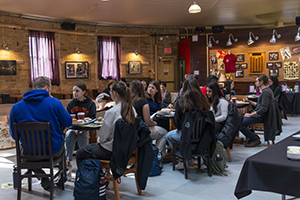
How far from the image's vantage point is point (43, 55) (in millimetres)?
12164

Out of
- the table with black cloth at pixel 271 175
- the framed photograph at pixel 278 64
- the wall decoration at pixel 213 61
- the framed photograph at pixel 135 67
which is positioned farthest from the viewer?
the framed photograph at pixel 135 67

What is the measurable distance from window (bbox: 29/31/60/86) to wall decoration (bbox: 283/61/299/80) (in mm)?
9346

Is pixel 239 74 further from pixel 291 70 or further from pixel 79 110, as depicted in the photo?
pixel 79 110

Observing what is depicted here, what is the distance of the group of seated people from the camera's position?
10.3 ft

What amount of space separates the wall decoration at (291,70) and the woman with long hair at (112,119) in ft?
31.8

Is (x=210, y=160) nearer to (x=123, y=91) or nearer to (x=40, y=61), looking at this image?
(x=123, y=91)

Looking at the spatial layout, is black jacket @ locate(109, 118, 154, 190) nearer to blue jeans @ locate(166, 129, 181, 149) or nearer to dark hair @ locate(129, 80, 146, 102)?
blue jeans @ locate(166, 129, 181, 149)

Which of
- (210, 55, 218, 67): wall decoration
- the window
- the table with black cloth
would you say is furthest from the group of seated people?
the window

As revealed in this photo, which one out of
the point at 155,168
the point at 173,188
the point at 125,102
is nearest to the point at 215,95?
the point at 155,168

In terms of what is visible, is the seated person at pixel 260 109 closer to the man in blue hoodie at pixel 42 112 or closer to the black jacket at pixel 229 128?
the black jacket at pixel 229 128

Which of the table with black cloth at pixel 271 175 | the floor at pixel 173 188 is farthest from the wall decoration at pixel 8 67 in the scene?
the table with black cloth at pixel 271 175

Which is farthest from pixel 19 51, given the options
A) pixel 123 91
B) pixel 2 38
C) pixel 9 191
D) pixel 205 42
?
pixel 123 91

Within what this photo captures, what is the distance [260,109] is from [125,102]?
3.33m

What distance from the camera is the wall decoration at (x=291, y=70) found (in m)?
11.0
